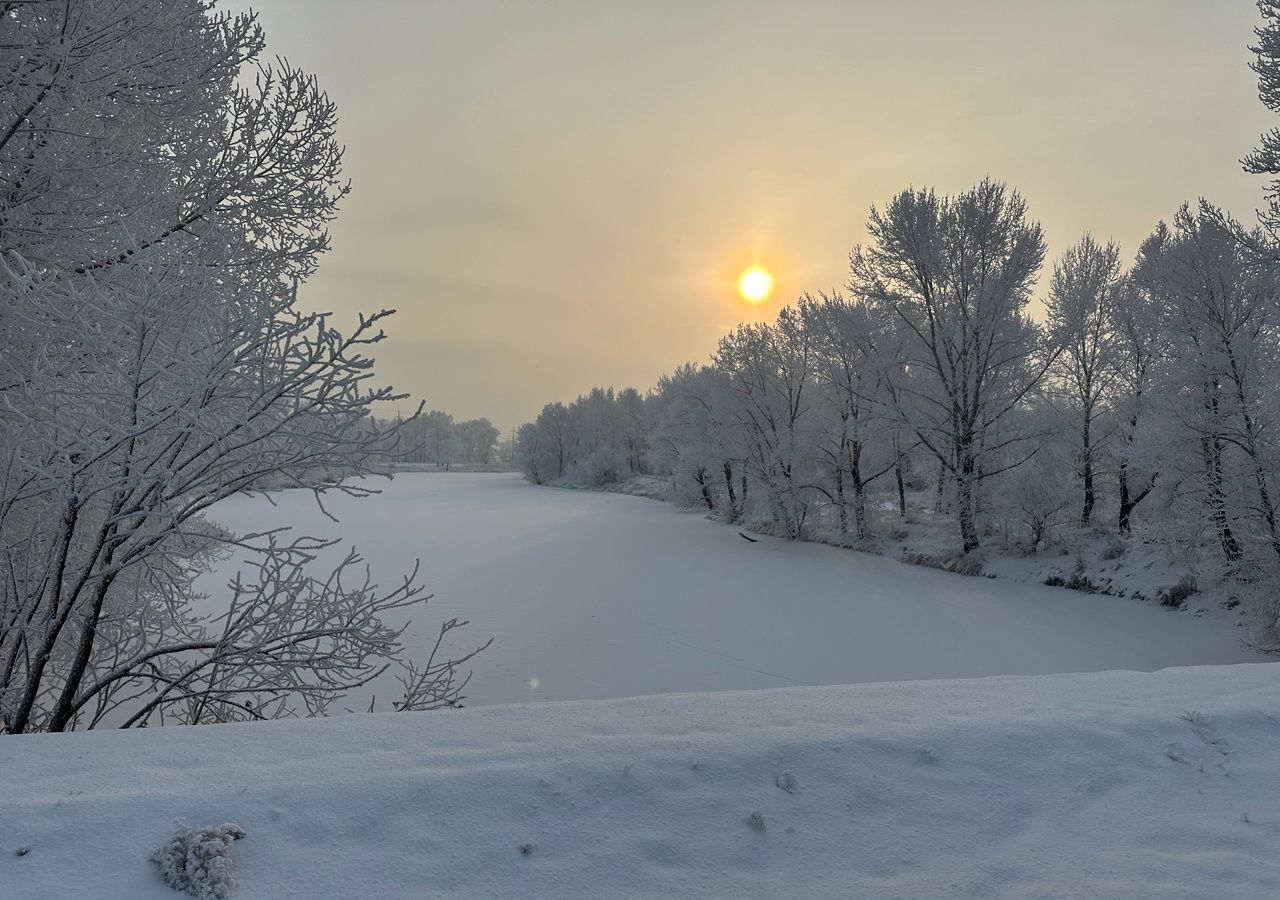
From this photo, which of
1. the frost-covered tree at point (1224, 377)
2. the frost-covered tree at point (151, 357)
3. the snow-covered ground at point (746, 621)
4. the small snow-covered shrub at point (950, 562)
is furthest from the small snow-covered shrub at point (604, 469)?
the frost-covered tree at point (151, 357)

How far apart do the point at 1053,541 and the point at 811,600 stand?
25.8 ft

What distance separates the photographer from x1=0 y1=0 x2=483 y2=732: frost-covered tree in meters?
3.09

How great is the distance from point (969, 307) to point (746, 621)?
43.7ft

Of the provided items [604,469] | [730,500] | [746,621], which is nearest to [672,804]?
[746,621]

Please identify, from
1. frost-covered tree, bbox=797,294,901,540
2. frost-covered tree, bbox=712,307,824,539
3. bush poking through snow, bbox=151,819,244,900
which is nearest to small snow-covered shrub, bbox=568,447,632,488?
frost-covered tree, bbox=712,307,824,539

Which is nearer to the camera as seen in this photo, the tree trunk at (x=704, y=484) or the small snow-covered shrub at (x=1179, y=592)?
the small snow-covered shrub at (x=1179, y=592)

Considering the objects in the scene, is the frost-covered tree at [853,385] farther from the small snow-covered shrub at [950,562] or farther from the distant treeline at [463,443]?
the distant treeline at [463,443]

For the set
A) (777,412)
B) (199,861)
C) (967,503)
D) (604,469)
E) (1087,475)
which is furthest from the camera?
(604,469)

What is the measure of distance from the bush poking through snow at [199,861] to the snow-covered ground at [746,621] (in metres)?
6.01

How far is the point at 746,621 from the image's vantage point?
12.3 metres

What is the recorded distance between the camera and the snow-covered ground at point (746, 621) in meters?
9.14

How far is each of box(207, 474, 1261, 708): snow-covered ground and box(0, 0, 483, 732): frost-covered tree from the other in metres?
4.18

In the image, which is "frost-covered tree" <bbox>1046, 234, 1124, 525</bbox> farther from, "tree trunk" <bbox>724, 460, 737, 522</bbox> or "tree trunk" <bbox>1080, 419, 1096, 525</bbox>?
"tree trunk" <bbox>724, 460, 737, 522</bbox>

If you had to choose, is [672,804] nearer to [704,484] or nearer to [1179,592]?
[1179,592]
